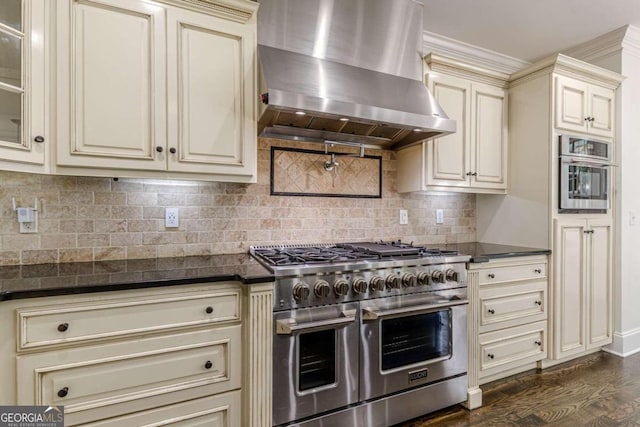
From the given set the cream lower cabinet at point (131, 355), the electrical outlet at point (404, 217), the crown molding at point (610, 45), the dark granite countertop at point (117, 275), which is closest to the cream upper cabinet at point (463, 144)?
the electrical outlet at point (404, 217)

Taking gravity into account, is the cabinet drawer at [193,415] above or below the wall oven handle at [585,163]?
below

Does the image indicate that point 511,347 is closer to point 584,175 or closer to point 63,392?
point 584,175

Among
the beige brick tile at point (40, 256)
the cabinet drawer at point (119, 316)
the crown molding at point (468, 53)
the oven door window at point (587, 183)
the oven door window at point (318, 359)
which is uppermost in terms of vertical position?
the crown molding at point (468, 53)

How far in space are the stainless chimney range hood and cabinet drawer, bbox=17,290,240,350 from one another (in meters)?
1.04

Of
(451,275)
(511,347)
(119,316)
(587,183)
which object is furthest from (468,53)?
(119,316)

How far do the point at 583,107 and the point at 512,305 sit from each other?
5.82 ft

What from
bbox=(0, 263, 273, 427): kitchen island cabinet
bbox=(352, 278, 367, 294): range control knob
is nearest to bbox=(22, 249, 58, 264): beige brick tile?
bbox=(0, 263, 273, 427): kitchen island cabinet

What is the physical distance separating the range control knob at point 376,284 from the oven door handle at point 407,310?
12 cm

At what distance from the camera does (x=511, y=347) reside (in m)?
2.43

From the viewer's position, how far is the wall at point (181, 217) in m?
1.80

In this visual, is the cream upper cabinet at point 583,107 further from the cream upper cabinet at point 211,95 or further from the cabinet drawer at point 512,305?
the cream upper cabinet at point 211,95

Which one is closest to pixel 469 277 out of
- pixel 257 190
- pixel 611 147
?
pixel 257 190

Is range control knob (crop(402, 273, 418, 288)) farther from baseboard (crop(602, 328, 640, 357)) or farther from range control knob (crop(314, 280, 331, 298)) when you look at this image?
baseboard (crop(602, 328, 640, 357))

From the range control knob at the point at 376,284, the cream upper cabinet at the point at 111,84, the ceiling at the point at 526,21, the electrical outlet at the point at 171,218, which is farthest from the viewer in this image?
the ceiling at the point at 526,21
